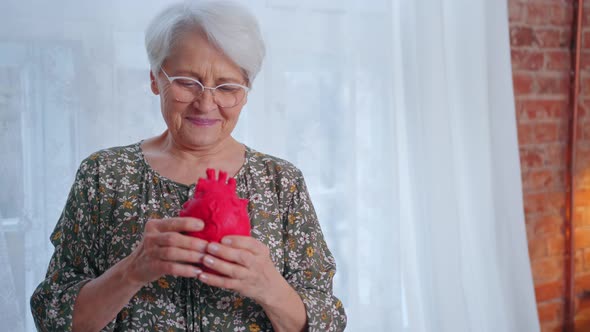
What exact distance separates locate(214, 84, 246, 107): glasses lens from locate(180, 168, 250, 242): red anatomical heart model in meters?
0.21

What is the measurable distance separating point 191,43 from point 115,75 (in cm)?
81

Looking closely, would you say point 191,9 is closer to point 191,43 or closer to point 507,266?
point 191,43

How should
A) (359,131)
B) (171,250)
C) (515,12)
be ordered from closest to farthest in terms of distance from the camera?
(171,250)
(359,131)
(515,12)

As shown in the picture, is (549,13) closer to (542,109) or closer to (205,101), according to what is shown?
(542,109)

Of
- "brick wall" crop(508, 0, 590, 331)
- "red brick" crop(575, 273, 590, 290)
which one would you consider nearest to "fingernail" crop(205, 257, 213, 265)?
"brick wall" crop(508, 0, 590, 331)

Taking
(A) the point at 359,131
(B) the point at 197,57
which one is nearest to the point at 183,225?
(B) the point at 197,57

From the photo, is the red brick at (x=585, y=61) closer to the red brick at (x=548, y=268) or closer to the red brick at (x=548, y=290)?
the red brick at (x=548, y=268)

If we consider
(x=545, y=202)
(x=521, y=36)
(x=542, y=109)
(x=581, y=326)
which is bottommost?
(x=581, y=326)

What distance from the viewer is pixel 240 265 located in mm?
1030

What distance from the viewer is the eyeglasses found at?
3.95 ft

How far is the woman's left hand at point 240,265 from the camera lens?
100cm

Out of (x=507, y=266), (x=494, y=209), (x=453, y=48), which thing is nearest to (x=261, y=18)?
(x=453, y=48)

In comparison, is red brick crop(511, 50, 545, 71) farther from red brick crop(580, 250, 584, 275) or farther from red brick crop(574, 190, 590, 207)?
red brick crop(580, 250, 584, 275)

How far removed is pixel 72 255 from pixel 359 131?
137 cm
